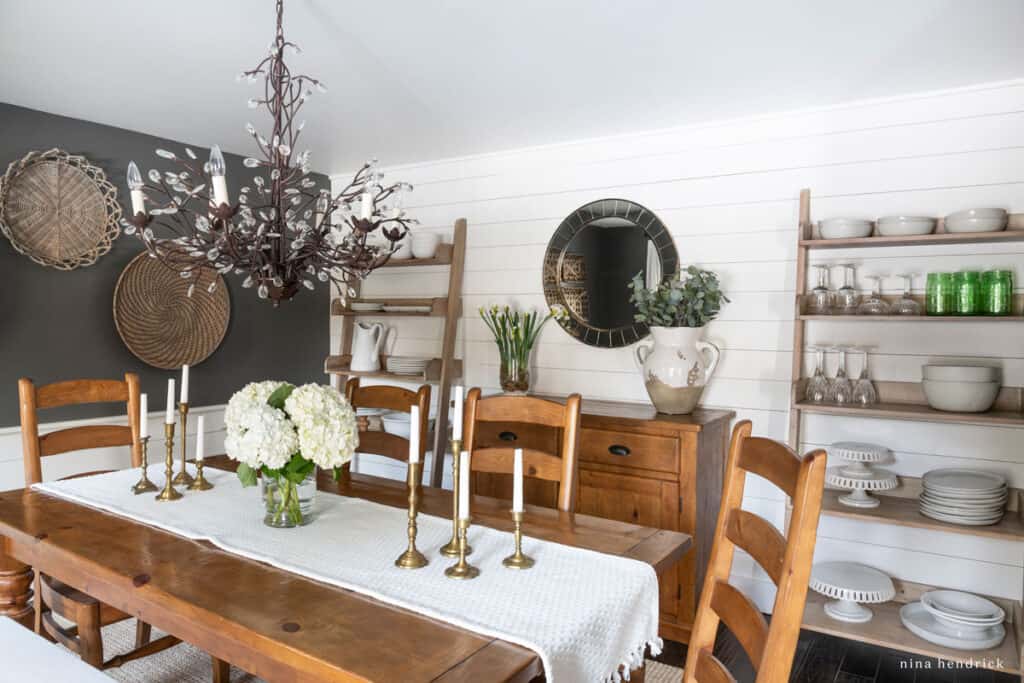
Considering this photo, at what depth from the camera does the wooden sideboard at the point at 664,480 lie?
2955 mm

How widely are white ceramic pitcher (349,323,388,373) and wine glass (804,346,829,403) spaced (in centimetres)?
240

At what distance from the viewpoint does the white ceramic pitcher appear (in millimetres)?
4238

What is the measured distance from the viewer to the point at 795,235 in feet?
10.4

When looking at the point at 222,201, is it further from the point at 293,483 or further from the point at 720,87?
the point at 720,87

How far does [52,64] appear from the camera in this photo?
2.74 meters

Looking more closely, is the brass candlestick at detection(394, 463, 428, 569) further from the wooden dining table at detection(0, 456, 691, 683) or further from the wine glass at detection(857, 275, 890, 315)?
the wine glass at detection(857, 275, 890, 315)

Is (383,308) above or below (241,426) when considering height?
above

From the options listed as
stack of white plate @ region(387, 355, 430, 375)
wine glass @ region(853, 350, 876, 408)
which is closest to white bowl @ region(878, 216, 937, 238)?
wine glass @ region(853, 350, 876, 408)

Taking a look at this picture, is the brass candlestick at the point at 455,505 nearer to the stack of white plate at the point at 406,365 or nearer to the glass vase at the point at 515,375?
the glass vase at the point at 515,375

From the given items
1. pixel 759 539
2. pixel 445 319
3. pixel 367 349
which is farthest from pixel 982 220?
pixel 367 349

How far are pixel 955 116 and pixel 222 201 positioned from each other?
2.76 m

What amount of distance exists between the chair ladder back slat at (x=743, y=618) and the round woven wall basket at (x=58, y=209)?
3345 mm

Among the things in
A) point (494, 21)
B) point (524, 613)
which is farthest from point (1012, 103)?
point (524, 613)

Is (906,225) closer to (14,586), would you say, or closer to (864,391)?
(864,391)
